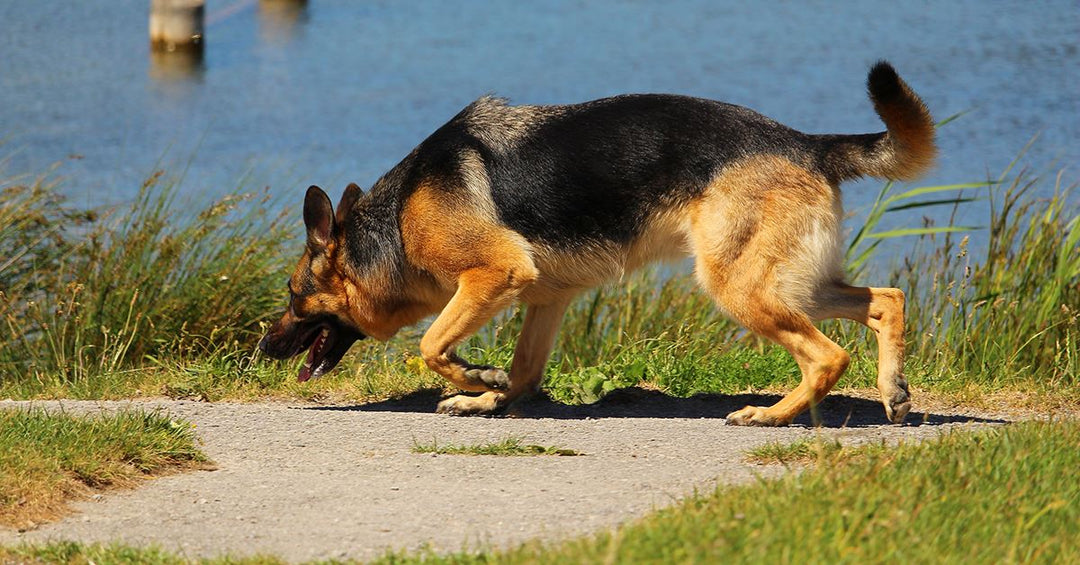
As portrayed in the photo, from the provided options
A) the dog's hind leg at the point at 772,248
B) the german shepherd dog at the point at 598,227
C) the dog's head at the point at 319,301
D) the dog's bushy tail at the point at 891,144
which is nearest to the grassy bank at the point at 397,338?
the dog's head at the point at 319,301

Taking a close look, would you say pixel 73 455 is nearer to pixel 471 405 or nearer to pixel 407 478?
pixel 407 478

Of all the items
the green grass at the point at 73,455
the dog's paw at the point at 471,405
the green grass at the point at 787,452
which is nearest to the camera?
the green grass at the point at 73,455

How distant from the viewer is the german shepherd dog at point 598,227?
6.41m

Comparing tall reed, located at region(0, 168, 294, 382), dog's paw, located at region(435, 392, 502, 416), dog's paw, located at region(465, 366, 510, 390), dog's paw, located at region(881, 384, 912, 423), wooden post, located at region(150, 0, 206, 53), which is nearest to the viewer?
dog's paw, located at region(881, 384, 912, 423)

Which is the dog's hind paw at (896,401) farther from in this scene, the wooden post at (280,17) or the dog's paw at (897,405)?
the wooden post at (280,17)

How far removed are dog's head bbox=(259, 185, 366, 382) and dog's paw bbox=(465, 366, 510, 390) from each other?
800 millimetres

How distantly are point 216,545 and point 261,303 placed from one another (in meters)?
4.35

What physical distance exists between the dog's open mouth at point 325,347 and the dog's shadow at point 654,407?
22 cm

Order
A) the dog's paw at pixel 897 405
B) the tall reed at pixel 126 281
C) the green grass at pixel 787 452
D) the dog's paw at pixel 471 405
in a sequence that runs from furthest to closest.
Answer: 1. the tall reed at pixel 126 281
2. the dog's paw at pixel 471 405
3. the dog's paw at pixel 897 405
4. the green grass at pixel 787 452

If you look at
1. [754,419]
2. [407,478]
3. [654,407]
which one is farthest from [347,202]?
[754,419]

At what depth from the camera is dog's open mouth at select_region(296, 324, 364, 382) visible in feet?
24.4

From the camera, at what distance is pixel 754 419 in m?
6.53

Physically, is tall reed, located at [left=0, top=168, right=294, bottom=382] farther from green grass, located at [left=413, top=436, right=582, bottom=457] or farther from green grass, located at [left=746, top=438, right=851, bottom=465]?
green grass, located at [left=746, top=438, right=851, bottom=465]

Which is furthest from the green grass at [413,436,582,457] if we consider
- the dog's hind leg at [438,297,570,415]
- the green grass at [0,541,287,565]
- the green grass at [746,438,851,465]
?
the green grass at [0,541,287,565]
